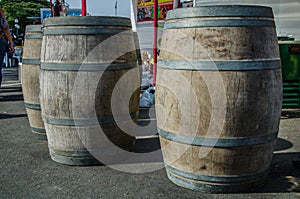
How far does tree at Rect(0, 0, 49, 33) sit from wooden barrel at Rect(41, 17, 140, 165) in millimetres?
46273

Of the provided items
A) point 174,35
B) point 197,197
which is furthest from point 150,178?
point 174,35

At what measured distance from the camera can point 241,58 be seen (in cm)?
281

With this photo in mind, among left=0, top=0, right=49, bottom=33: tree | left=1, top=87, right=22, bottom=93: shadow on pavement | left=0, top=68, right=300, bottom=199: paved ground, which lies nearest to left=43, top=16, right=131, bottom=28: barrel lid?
left=0, top=68, right=300, bottom=199: paved ground

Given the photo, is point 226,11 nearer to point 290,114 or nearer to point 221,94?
point 221,94

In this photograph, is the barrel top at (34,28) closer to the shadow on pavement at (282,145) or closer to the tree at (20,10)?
the shadow on pavement at (282,145)

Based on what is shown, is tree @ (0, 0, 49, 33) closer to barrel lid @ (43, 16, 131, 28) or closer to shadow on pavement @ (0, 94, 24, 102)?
shadow on pavement @ (0, 94, 24, 102)

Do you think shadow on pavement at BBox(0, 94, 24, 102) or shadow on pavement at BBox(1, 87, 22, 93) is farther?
shadow on pavement at BBox(1, 87, 22, 93)

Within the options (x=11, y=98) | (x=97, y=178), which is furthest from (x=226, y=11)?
(x=11, y=98)

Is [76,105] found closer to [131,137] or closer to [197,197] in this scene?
[131,137]

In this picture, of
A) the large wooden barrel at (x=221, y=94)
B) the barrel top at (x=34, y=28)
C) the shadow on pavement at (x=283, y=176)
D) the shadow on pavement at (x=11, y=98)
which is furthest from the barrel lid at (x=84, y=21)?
the shadow on pavement at (x=11, y=98)

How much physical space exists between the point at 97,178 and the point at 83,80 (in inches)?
36.0

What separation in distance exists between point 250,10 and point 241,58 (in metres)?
0.37

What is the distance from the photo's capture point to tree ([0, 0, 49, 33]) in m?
48.6

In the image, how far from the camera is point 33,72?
450 cm
